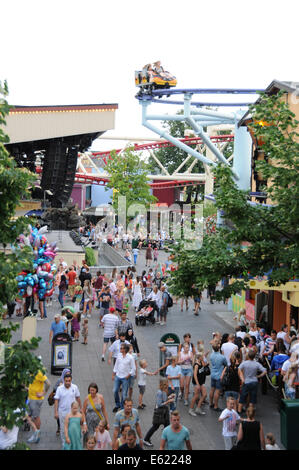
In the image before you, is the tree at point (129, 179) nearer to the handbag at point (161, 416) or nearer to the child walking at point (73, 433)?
the handbag at point (161, 416)

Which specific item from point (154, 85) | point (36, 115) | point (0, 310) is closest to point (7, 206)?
point (0, 310)

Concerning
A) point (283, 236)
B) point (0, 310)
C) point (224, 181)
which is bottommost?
point (0, 310)

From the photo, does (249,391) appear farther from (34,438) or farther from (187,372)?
(34,438)

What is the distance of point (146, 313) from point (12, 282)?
44.7ft

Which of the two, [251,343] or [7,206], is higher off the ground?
[7,206]

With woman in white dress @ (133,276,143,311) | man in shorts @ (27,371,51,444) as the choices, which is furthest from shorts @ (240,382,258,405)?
woman in white dress @ (133,276,143,311)

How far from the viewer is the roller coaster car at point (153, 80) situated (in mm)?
28297

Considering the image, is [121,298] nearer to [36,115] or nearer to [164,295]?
[164,295]

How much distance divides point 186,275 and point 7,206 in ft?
17.3

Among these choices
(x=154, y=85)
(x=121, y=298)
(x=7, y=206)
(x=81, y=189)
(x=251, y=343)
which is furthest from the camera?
(x=81, y=189)

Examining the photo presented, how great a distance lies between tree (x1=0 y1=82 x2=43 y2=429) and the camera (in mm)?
6688

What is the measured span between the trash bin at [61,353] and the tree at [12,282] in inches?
243

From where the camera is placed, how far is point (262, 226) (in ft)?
37.4

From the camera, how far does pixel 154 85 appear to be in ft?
93.4
